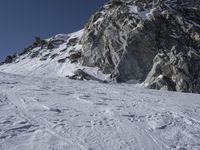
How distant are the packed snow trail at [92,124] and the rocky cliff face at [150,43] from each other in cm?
3598

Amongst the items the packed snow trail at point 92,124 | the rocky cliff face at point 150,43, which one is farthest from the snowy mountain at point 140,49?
the packed snow trail at point 92,124

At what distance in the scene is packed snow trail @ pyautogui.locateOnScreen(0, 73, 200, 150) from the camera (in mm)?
8406

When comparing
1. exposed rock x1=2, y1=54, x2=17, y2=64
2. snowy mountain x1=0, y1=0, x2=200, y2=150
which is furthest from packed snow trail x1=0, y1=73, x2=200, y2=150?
exposed rock x1=2, y1=54, x2=17, y2=64

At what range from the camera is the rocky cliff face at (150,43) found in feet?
167

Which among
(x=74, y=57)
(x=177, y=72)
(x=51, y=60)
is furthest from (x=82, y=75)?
(x=51, y=60)

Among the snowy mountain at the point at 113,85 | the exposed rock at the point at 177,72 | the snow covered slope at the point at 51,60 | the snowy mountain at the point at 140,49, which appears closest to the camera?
the snowy mountain at the point at 113,85

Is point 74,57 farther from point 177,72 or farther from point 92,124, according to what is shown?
point 92,124

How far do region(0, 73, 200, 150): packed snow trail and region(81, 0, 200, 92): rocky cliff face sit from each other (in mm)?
35983

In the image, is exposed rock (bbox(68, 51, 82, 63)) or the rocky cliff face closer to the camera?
the rocky cliff face

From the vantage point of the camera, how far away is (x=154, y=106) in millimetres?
13930

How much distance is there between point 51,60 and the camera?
260ft

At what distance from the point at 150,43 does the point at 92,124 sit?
53.6 metres

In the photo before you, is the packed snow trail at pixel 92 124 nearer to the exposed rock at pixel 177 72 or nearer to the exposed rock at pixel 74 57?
the exposed rock at pixel 177 72

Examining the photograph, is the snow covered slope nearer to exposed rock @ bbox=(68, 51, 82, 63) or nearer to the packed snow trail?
exposed rock @ bbox=(68, 51, 82, 63)
